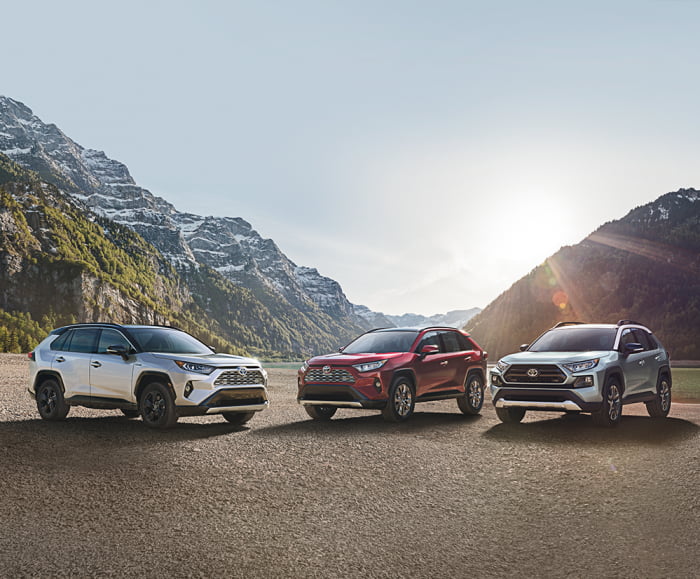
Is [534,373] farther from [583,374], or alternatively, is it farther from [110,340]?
[110,340]

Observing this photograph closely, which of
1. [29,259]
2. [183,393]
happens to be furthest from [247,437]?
[29,259]

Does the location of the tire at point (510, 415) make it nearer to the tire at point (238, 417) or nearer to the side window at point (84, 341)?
the tire at point (238, 417)

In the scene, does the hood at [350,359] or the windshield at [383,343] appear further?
the windshield at [383,343]

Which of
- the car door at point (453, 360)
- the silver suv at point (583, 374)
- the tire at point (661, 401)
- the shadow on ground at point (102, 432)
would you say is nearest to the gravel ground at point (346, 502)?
the shadow on ground at point (102, 432)

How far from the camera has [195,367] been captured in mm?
12492

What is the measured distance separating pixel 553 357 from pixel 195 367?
7058 millimetres

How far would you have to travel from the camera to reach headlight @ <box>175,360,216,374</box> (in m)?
12.4

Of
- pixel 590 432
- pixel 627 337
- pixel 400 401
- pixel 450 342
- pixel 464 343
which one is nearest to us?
pixel 590 432

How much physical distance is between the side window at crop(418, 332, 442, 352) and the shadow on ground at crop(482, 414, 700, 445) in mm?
2448

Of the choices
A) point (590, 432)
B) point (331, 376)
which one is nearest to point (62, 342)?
point (331, 376)

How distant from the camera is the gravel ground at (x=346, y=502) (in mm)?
5871

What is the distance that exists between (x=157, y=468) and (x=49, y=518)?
2.35 meters

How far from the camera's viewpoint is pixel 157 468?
30.7 feet

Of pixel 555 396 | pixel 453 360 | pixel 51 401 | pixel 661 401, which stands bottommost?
pixel 661 401
